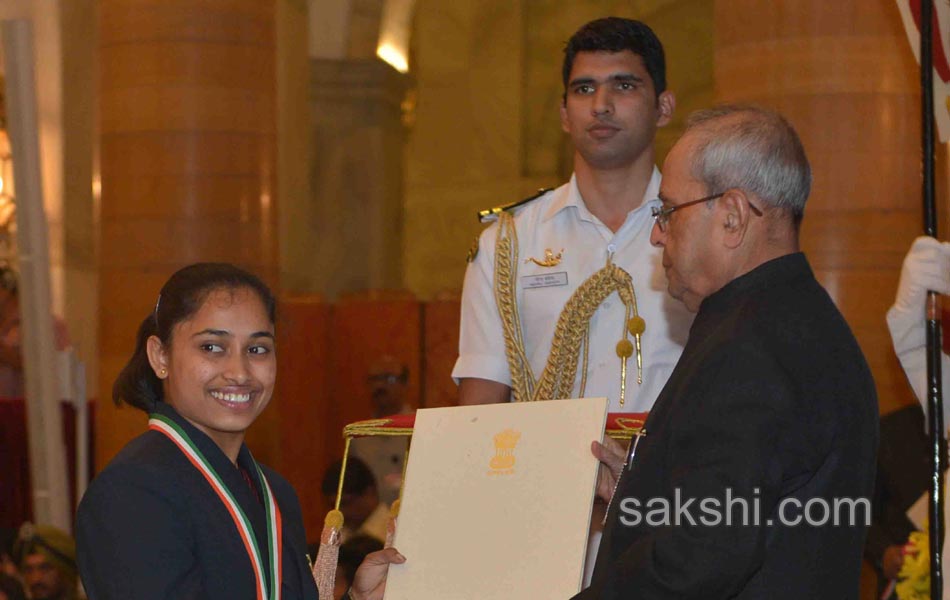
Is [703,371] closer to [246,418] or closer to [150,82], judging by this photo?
[246,418]

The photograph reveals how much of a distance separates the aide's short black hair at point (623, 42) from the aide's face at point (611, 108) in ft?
0.06

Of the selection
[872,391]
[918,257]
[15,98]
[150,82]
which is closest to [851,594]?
[872,391]

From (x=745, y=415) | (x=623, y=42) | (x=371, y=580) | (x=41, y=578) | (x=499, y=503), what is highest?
(x=623, y=42)

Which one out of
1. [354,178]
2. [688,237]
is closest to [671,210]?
[688,237]

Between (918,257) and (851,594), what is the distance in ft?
5.61

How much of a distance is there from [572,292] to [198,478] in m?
1.34

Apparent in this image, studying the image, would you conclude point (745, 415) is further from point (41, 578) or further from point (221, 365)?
point (41, 578)

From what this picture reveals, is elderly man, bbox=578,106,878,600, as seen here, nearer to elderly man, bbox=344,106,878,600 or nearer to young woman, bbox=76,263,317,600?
elderly man, bbox=344,106,878,600

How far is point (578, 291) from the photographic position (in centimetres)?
390

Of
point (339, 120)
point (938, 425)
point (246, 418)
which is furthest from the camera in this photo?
point (339, 120)

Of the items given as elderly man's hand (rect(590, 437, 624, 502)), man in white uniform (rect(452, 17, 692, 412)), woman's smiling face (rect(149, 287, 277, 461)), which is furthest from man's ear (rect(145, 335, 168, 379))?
man in white uniform (rect(452, 17, 692, 412))

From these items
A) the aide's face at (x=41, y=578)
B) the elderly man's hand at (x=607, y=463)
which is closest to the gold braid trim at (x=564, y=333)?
the elderly man's hand at (x=607, y=463)

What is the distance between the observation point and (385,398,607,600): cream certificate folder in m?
3.03

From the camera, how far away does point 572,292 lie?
3930 mm
